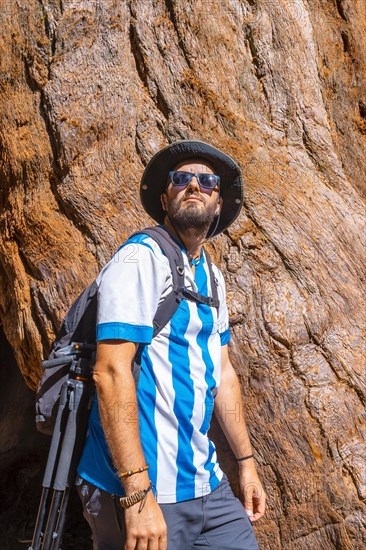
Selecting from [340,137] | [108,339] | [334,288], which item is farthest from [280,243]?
[108,339]

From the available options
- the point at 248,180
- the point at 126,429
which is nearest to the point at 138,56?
the point at 248,180

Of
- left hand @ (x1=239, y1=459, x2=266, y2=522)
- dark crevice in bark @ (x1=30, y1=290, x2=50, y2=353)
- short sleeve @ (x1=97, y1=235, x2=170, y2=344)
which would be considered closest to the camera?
short sleeve @ (x1=97, y1=235, x2=170, y2=344)

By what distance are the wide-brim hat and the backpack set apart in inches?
22.4

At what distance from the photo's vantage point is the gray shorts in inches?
95.5

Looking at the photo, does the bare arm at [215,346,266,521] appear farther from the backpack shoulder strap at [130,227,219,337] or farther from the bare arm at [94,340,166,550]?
the bare arm at [94,340,166,550]

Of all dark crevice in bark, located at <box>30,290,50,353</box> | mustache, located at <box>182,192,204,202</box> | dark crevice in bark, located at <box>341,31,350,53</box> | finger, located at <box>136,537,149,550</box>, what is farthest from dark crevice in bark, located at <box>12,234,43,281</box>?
dark crevice in bark, located at <box>341,31,350,53</box>

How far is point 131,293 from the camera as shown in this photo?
2414 millimetres

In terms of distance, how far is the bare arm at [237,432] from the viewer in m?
3.04

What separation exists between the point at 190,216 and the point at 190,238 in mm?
110

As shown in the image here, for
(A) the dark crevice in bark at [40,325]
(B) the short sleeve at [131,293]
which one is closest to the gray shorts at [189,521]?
(B) the short sleeve at [131,293]

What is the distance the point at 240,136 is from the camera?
4082mm

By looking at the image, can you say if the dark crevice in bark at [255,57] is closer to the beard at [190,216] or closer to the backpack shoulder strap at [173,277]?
the beard at [190,216]

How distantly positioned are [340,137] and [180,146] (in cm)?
199

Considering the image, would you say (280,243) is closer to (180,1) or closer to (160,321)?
(160,321)
